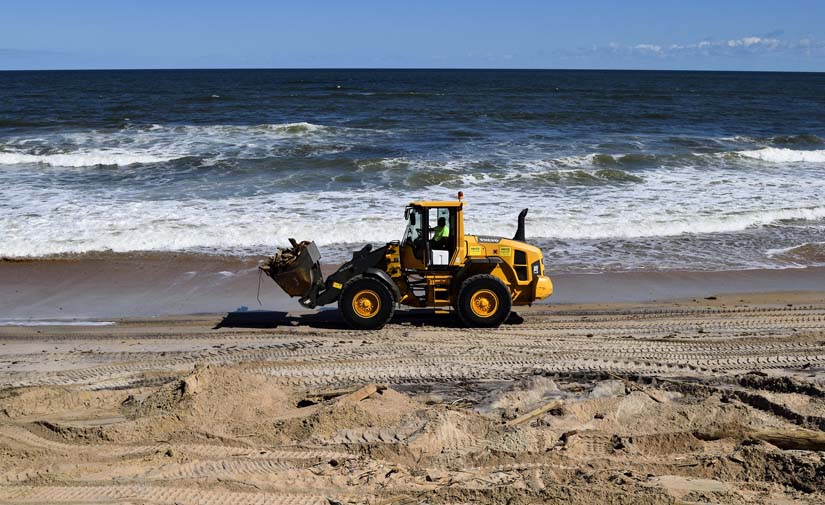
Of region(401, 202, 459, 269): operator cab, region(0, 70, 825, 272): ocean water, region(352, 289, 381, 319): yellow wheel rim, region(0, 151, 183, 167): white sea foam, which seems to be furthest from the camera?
region(0, 151, 183, 167): white sea foam

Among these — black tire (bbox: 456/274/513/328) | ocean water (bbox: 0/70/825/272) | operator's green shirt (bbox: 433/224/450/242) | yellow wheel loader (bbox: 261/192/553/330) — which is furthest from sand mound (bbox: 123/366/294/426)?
ocean water (bbox: 0/70/825/272)

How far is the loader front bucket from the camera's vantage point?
35.6 ft

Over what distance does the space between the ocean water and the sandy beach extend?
371 cm

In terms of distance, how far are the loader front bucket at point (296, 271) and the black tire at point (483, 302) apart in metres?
2.06

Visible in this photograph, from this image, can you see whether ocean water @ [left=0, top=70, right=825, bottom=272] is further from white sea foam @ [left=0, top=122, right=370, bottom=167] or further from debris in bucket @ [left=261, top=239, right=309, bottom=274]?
debris in bucket @ [left=261, top=239, right=309, bottom=274]

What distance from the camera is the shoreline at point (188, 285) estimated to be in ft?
40.4

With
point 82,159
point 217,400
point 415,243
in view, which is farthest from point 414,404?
point 82,159

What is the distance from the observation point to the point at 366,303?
35.5ft

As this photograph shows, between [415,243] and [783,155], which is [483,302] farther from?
[783,155]

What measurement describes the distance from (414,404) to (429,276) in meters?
3.27

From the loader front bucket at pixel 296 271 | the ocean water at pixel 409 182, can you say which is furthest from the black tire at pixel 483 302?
Result: the ocean water at pixel 409 182

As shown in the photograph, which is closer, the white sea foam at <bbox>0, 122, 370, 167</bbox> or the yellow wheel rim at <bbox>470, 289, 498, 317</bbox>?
the yellow wheel rim at <bbox>470, 289, 498, 317</bbox>

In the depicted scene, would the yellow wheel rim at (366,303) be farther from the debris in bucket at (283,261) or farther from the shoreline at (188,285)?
the shoreline at (188,285)

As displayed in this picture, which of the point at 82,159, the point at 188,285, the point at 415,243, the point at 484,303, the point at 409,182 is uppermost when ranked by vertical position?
the point at 82,159
